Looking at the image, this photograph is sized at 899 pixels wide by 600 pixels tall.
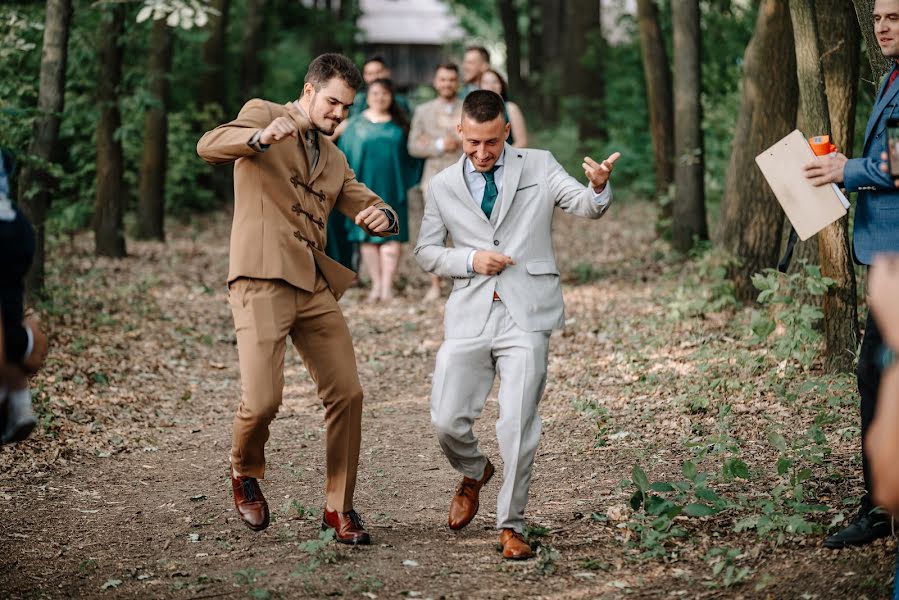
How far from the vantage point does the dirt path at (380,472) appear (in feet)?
16.7

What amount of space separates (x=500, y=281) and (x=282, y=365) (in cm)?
115

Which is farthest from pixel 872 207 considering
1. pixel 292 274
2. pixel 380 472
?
pixel 380 472

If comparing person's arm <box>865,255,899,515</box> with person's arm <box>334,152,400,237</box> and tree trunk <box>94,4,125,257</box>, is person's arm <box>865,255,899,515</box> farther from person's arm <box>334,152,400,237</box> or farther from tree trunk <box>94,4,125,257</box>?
tree trunk <box>94,4,125,257</box>

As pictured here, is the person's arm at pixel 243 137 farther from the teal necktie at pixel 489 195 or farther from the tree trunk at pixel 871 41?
the tree trunk at pixel 871 41

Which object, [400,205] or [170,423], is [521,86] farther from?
[170,423]

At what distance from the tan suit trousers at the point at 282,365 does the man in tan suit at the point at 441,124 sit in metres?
6.56

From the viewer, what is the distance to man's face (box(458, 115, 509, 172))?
5465 millimetres

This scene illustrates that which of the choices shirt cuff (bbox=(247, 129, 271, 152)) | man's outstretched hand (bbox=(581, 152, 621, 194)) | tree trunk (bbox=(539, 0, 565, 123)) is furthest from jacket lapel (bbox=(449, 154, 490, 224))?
tree trunk (bbox=(539, 0, 565, 123))

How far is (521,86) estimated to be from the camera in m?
33.3

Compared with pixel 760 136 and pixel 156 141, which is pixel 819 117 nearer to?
pixel 760 136

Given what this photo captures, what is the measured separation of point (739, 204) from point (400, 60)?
5345cm

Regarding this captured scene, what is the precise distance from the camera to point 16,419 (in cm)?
412

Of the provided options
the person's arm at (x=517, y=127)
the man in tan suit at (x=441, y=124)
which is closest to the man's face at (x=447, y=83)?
the man in tan suit at (x=441, y=124)

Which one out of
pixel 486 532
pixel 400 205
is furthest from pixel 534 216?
pixel 400 205
